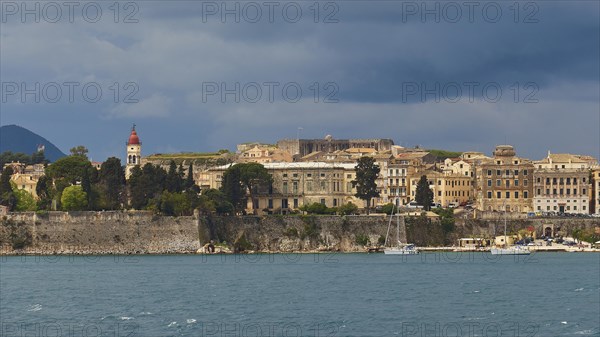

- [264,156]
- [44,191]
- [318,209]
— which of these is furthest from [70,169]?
[264,156]

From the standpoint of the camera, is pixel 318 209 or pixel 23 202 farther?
pixel 318 209

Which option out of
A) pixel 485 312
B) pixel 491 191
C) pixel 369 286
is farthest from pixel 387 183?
pixel 485 312

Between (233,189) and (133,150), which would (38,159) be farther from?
(233,189)

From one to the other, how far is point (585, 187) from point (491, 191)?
715 cm

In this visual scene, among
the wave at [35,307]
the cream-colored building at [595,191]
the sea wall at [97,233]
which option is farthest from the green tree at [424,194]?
the wave at [35,307]

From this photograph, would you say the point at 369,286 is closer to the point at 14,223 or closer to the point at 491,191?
the point at 14,223

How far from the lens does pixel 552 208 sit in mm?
121375

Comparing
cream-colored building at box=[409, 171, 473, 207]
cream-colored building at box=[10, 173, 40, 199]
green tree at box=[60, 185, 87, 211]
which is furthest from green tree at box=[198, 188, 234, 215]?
cream-colored building at box=[409, 171, 473, 207]

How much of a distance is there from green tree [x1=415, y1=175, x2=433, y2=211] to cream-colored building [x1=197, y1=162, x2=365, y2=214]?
6.76 m

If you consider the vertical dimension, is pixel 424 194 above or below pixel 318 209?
above

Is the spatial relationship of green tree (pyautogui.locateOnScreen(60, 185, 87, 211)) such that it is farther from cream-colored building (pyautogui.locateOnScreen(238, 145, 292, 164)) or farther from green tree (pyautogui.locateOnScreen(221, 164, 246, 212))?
cream-colored building (pyautogui.locateOnScreen(238, 145, 292, 164))

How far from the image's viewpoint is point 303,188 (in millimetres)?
119875

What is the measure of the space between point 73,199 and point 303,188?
21.1m

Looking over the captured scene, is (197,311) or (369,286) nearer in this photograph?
(197,311)
